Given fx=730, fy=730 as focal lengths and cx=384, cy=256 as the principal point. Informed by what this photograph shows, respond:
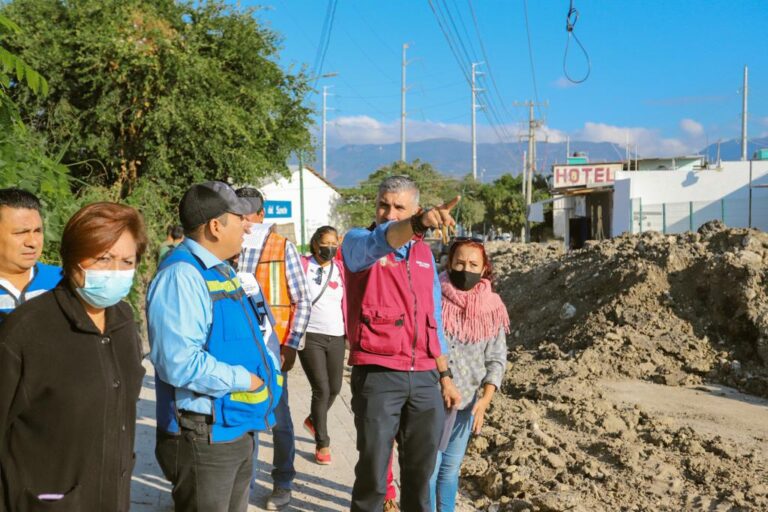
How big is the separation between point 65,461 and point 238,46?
51.4 feet

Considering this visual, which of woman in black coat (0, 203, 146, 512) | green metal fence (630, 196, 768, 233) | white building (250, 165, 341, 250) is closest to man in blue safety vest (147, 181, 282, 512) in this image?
woman in black coat (0, 203, 146, 512)

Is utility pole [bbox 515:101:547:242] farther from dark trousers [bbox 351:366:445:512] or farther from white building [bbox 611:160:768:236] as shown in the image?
dark trousers [bbox 351:366:445:512]

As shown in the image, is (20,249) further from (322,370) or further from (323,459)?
(323,459)

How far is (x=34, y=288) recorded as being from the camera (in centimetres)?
313

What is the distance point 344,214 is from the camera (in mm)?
53062

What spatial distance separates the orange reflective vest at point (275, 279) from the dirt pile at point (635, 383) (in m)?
2.05

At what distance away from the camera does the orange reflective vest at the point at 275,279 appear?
15.6ft

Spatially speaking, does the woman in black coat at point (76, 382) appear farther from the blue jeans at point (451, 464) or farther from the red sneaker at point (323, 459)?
the red sneaker at point (323, 459)

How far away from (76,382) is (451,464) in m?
2.47

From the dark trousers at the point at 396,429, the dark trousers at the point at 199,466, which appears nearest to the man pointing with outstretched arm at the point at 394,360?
the dark trousers at the point at 396,429

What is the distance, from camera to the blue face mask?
8.00ft

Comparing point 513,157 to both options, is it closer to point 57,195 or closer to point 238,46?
point 238,46

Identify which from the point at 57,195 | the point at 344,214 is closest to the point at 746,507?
the point at 57,195

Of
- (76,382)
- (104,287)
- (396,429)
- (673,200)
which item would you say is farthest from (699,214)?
(76,382)
